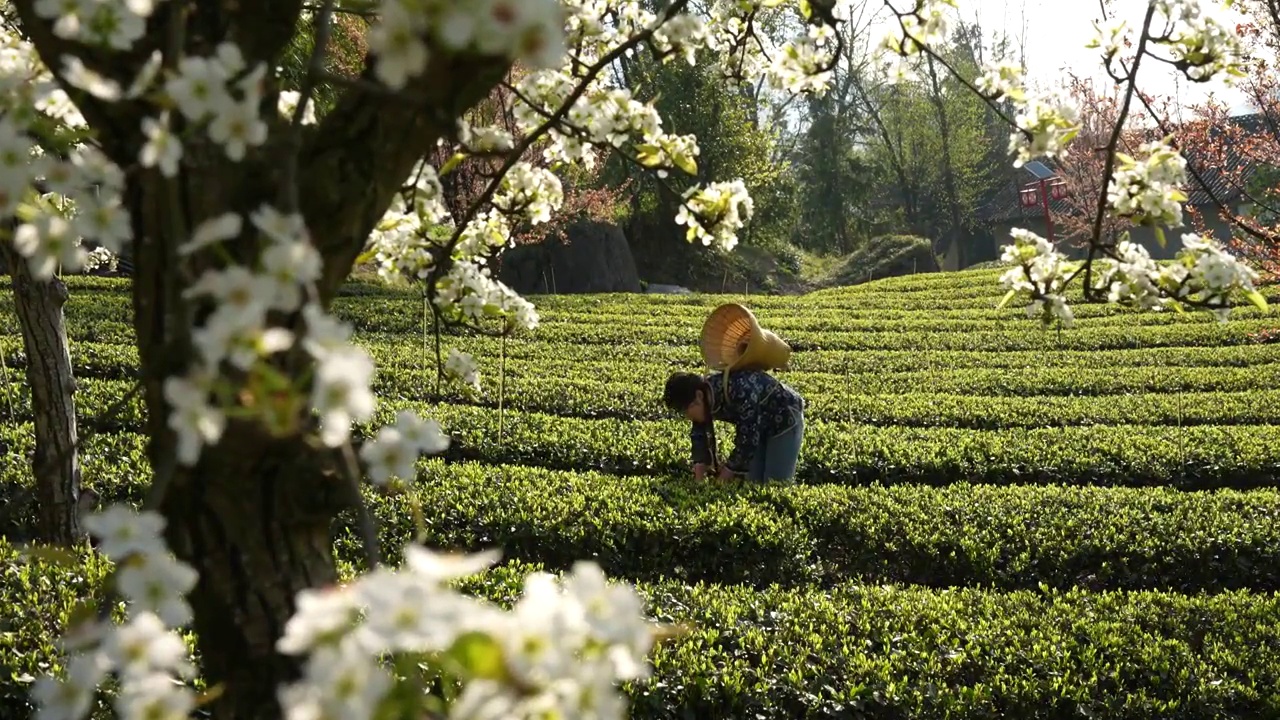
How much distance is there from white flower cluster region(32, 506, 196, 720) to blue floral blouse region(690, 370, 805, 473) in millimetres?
4633

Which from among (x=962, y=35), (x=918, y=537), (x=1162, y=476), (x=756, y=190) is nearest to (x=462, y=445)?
(x=918, y=537)

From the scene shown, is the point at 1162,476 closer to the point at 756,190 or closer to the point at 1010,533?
the point at 1010,533

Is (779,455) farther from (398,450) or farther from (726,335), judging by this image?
(398,450)

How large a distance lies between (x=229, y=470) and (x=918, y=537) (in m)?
4.45

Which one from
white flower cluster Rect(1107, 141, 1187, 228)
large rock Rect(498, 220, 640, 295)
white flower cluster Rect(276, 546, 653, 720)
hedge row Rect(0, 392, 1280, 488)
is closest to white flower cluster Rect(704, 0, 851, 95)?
white flower cluster Rect(1107, 141, 1187, 228)

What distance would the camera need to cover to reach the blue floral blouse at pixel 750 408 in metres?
5.61

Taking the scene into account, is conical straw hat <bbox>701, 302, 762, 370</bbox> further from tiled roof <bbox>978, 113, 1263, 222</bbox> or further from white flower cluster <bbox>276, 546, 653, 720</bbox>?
tiled roof <bbox>978, 113, 1263, 222</bbox>

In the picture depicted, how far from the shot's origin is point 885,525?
17.6 feet

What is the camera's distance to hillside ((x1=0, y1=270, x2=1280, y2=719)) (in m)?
3.54

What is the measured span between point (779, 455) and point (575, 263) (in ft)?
48.6

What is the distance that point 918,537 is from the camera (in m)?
5.30

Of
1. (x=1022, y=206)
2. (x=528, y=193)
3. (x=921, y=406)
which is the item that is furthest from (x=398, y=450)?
(x=1022, y=206)

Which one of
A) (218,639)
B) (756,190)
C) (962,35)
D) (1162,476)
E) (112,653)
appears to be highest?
(962,35)

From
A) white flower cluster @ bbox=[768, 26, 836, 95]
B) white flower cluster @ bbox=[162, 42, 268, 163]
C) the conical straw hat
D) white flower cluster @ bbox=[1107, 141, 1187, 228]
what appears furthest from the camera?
the conical straw hat
